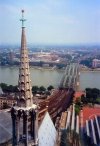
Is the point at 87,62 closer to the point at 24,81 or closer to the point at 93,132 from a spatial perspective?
the point at 93,132

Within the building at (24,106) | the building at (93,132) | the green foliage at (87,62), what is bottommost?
the building at (93,132)

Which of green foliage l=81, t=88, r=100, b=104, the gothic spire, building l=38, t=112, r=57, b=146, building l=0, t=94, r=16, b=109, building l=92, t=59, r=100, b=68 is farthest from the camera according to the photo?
building l=92, t=59, r=100, b=68

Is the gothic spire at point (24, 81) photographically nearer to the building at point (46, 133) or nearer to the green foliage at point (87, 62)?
the building at point (46, 133)

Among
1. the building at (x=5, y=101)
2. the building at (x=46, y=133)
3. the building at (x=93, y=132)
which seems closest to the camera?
the building at (x=46, y=133)

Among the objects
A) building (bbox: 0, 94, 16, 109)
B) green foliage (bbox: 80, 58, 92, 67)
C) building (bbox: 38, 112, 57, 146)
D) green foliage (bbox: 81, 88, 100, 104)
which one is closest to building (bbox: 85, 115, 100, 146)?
building (bbox: 38, 112, 57, 146)

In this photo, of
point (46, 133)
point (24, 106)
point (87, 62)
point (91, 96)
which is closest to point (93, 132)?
point (46, 133)

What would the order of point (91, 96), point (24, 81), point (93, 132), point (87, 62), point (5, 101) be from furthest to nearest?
point (87, 62) < point (91, 96) < point (5, 101) < point (93, 132) < point (24, 81)

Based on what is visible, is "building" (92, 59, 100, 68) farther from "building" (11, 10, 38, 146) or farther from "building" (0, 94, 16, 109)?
"building" (11, 10, 38, 146)

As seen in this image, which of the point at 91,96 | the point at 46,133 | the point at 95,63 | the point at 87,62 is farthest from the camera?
the point at 87,62

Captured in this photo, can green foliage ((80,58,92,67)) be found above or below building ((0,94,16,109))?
above

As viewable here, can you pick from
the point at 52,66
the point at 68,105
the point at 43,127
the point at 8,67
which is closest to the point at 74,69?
the point at 52,66

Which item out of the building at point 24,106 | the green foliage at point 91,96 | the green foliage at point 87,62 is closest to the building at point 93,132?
the green foliage at point 91,96
